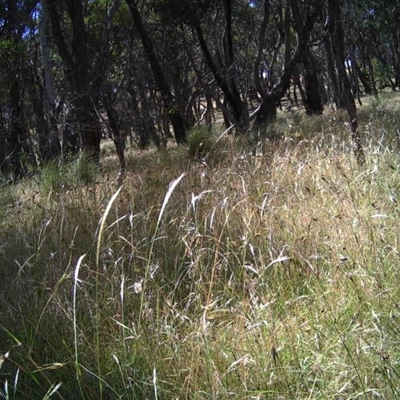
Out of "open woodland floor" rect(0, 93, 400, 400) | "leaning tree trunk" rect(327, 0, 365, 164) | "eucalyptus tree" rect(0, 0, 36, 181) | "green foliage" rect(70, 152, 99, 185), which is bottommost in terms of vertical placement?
"open woodland floor" rect(0, 93, 400, 400)

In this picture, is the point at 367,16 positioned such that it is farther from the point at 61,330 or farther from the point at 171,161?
the point at 61,330

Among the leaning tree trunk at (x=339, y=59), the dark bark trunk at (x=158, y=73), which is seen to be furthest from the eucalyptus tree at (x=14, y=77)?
the leaning tree trunk at (x=339, y=59)

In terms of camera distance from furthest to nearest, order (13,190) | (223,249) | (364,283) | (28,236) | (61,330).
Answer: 1. (13,190)
2. (28,236)
3. (223,249)
4. (61,330)
5. (364,283)

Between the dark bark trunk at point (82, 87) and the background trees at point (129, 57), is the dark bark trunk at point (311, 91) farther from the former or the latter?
the dark bark trunk at point (82, 87)

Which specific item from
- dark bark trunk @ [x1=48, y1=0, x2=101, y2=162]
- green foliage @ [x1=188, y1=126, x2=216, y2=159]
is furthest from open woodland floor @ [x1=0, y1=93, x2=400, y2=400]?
dark bark trunk @ [x1=48, y1=0, x2=101, y2=162]

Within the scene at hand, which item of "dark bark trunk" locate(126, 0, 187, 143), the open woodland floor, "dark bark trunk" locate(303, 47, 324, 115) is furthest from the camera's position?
"dark bark trunk" locate(303, 47, 324, 115)

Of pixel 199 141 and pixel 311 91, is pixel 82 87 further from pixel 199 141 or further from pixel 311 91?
pixel 311 91

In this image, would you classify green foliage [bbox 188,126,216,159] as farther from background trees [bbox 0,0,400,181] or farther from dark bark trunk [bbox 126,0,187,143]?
dark bark trunk [bbox 126,0,187,143]

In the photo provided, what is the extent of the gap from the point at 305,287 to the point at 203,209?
→ 1.23m

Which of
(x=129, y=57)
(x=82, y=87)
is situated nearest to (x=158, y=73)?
(x=129, y=57)

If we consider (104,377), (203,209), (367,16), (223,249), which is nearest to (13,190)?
(203,209)

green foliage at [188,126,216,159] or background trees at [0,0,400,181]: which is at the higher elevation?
background trees at [0,0,400,181]

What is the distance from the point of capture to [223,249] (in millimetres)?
2834

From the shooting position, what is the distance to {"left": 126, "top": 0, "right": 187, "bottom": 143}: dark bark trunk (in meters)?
11.7
